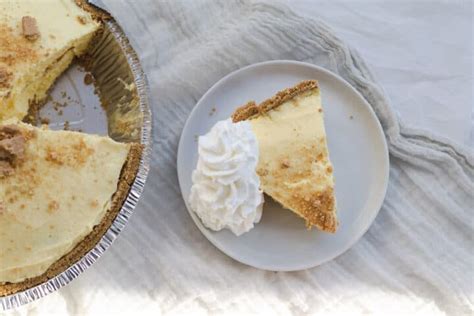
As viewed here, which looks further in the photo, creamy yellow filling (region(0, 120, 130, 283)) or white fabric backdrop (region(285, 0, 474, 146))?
white fabric backdrop (region(285, 0, 474, 146))

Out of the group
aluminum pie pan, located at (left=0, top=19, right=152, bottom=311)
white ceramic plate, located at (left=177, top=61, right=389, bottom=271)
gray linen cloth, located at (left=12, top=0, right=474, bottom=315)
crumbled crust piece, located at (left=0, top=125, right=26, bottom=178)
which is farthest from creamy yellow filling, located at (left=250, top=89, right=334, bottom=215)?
crumbled crust piece, located at (left=0, top=125, right=26, bottom=178)

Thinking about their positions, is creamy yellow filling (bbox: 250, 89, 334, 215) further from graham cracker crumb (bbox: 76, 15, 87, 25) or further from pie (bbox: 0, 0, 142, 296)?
graham cracker crumb (bbox: 76, 15, 87, 25)

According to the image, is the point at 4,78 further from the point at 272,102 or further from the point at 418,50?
the point at 418,50

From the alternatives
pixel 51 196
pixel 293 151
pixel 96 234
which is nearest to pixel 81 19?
pixel 51 196

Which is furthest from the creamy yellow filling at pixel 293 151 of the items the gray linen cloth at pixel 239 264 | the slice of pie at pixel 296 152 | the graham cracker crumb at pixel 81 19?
the graham cracker crumb at pixel 81 19

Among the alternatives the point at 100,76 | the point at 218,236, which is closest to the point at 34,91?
the point at 100,76
